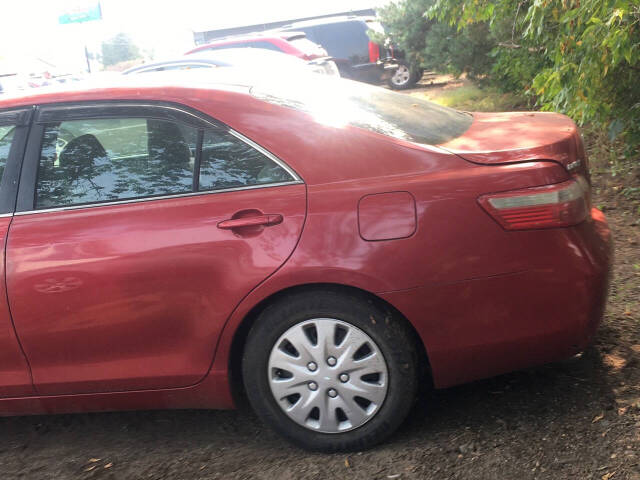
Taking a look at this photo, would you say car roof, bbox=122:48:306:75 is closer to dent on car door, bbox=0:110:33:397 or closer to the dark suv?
dent on car door, bbox=0:110:33:397

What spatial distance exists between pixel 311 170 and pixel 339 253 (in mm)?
352

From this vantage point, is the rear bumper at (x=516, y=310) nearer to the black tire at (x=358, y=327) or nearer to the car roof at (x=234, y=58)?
the black tire at (x=358, y=327)

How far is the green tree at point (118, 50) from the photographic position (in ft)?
204

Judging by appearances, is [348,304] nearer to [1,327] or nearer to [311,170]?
[311,170]

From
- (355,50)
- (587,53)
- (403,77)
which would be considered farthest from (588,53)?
(355,50)

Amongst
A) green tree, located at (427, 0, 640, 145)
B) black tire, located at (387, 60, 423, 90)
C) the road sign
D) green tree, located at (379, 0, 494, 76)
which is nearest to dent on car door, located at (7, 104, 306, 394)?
green tree, located at (427, 0, 640, 145)

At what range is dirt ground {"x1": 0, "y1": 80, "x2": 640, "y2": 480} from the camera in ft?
9.95

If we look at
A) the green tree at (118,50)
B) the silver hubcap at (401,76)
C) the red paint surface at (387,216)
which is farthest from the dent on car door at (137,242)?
the green tree at (118,50)

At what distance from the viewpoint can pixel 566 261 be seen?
2992mm

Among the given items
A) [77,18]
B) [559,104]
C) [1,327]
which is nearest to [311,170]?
[1,327]

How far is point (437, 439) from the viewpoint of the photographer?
326 cm

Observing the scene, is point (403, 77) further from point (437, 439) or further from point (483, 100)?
point (437, 439)

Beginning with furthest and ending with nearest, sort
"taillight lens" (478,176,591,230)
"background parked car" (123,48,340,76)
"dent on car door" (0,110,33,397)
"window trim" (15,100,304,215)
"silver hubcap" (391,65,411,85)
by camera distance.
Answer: "silver hubcap" (391,65,411,85) → "background parked car" (123,48,340,76) → "dent on car door" (0,110,33,397) → "window trim" (15,100,304,215) → "taillight lens" (478,176,591,230)

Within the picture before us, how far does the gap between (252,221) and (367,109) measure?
792mm
